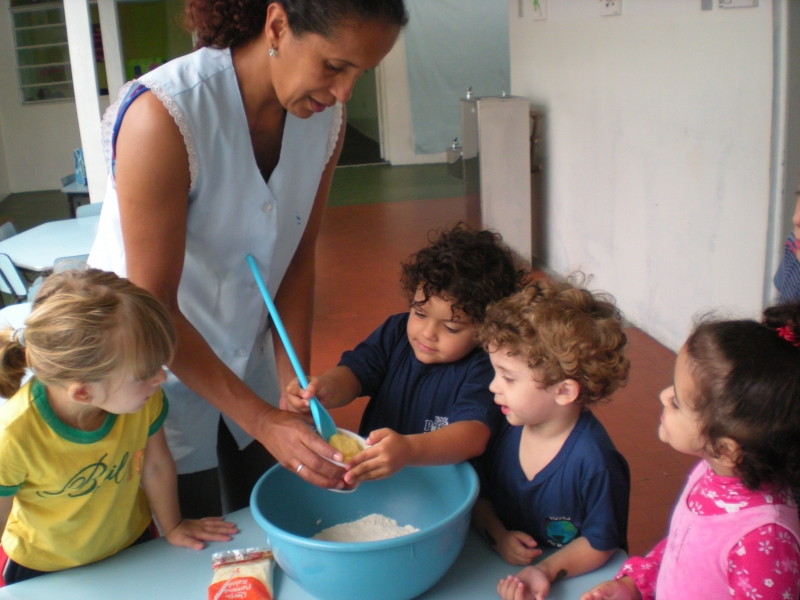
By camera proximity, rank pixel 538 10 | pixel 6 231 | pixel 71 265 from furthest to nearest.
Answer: pixel 538 10 < pixel 6 231 < pixel 71 265

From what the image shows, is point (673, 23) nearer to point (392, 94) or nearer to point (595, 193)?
point (595, 193)

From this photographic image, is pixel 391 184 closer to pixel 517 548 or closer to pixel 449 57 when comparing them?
pixel 449 57

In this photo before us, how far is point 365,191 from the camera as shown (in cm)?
766

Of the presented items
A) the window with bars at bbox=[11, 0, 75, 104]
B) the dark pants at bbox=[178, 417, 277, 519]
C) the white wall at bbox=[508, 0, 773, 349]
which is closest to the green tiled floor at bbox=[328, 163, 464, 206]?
the white wall at bbox=[508, 0, 773, 349]

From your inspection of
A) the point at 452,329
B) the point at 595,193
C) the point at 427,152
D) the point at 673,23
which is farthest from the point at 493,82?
the point at 452,329

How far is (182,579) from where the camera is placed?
1073 millimetres

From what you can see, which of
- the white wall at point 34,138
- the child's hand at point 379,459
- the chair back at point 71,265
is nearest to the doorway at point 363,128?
the white wall at point 34,138

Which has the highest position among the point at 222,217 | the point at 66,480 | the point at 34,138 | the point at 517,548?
the point at 34,138

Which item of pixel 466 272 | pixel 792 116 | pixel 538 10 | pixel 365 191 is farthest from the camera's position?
pixel 365 191

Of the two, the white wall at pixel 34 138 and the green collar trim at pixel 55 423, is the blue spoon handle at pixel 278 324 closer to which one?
the green collar trim at pixel 55 423

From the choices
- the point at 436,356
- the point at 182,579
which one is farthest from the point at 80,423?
the point at 436,356

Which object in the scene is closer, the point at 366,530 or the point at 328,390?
the point at 366,530

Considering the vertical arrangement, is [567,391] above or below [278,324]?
below

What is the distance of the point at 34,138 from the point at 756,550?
360 inches
